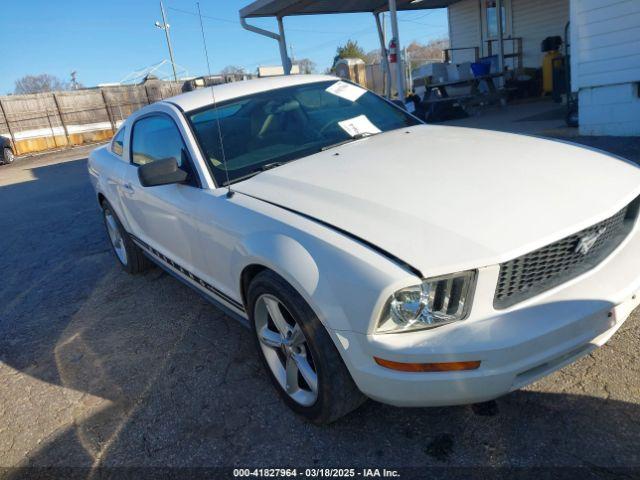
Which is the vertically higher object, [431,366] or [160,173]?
[160,173]

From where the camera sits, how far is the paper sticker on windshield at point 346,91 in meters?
3.83

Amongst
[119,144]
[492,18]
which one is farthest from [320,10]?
[119,144]

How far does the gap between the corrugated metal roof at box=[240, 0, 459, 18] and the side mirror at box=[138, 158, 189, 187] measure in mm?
10228

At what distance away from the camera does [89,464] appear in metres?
2.41

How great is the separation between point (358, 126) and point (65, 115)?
26292 mm

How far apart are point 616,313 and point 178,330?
2.75 meters

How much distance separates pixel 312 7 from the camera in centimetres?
1328

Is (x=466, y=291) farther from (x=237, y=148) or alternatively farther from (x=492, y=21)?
(x=492, y=21)

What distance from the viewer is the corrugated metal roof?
12.3 meters

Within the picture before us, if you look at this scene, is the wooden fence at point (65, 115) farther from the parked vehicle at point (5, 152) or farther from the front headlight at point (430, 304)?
the front headlight at point (430, 304)

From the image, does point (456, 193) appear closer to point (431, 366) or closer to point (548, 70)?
point (431, 366)

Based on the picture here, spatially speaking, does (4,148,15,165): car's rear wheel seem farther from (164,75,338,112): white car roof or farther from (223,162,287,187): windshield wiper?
(223,162,287,187): windshield wiper

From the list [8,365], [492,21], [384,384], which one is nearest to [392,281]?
[384,384]

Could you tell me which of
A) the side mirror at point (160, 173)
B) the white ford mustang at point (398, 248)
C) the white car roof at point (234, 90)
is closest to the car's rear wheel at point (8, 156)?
the white car roof at point (234, 90)
